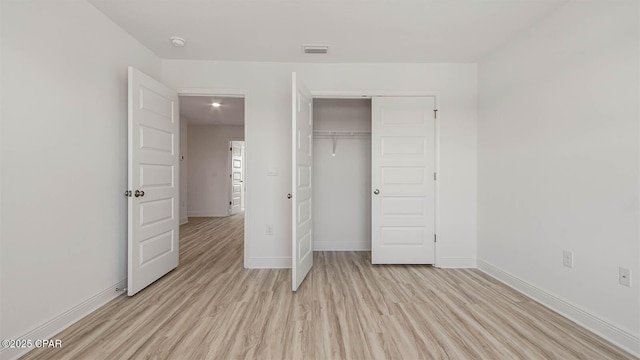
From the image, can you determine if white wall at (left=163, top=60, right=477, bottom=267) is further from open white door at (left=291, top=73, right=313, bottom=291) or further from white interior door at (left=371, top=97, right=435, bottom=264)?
open white door at (left=291, top=73, right=313, bottom=291)

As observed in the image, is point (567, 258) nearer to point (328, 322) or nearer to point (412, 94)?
point (328, 322)

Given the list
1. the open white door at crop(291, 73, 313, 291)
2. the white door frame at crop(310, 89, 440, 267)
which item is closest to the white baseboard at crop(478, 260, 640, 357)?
the white door frame at crop(310, 89, 440, 267)

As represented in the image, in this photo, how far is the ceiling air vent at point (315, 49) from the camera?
2764 millimetres

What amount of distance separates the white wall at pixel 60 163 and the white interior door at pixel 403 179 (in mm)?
2612

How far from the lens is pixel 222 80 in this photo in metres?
3.15

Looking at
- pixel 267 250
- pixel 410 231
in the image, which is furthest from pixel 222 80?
pixel 410 231

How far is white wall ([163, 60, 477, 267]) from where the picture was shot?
10.4 ft

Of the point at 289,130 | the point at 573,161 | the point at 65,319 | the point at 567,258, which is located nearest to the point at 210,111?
the point at 289,130

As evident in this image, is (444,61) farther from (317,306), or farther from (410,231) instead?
(317,306)

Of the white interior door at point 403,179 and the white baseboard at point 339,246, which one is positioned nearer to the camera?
the white interior door at point 403,179

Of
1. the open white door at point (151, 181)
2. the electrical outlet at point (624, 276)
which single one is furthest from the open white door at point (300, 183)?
the electrical outlet at point (624, 276)

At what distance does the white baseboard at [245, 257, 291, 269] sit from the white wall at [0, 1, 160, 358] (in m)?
1.21

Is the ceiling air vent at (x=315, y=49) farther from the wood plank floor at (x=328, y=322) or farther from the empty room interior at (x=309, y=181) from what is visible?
the wood plank floor at (x=328, y=322)

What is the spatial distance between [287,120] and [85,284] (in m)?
2.34
